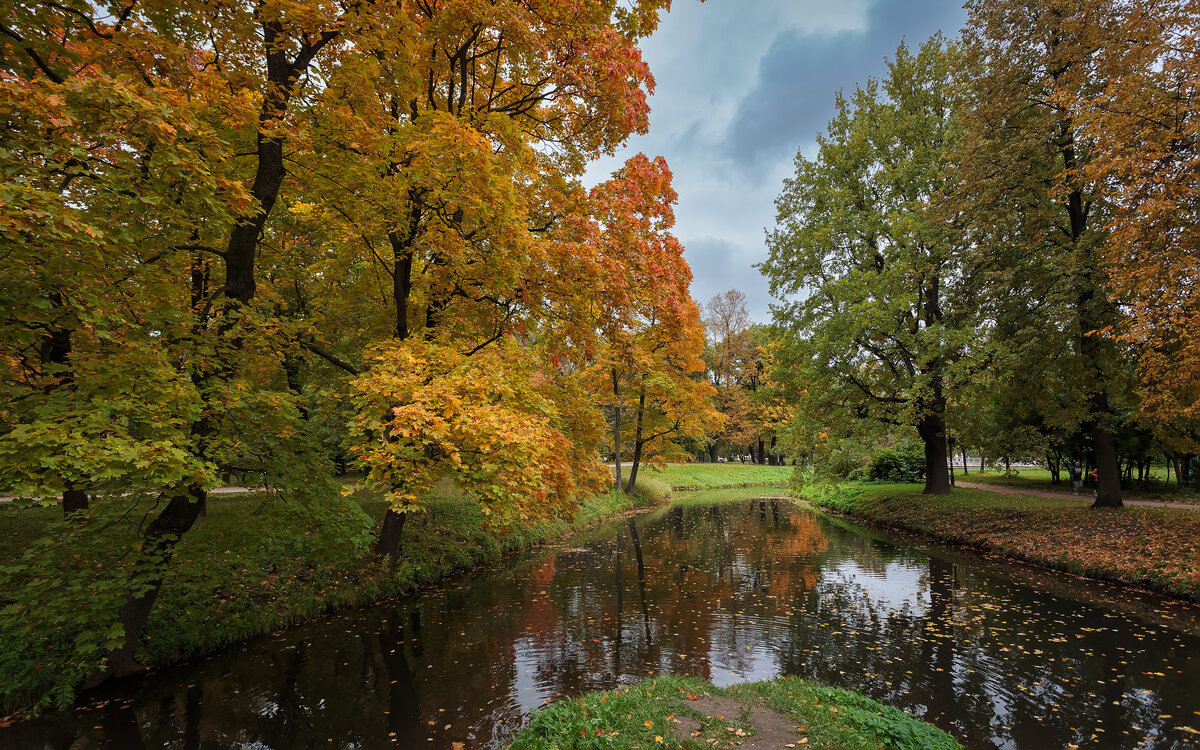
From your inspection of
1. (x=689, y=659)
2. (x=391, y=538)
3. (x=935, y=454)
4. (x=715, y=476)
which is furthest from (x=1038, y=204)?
(x=715, y=476)

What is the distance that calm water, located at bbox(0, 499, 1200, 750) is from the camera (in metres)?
6.16

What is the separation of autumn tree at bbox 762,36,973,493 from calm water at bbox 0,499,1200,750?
714 centimetres

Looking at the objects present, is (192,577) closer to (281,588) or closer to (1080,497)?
(281,588)

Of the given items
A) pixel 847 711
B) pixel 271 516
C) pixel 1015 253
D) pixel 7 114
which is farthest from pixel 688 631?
pixel 1015 253

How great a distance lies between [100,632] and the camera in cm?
700

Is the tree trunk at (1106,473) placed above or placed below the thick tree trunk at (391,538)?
above

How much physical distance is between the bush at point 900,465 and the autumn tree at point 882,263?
9344 millimetres

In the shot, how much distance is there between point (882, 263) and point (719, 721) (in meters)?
20.0

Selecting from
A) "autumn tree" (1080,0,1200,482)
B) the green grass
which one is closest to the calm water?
"autumn tree" (1080,0,1200,482)

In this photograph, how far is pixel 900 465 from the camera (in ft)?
97.8

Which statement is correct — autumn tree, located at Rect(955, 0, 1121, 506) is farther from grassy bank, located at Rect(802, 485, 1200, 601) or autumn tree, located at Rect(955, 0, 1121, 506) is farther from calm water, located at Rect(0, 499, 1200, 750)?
calm water, located at Rect(0, 499, 1200, 750)

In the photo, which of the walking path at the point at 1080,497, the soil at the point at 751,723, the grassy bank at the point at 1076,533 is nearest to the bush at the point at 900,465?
the walking path at the point at 1080,497

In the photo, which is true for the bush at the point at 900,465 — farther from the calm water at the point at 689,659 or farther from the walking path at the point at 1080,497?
the calm water at the point at 689,659

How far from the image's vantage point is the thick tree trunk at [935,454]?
19.9m
